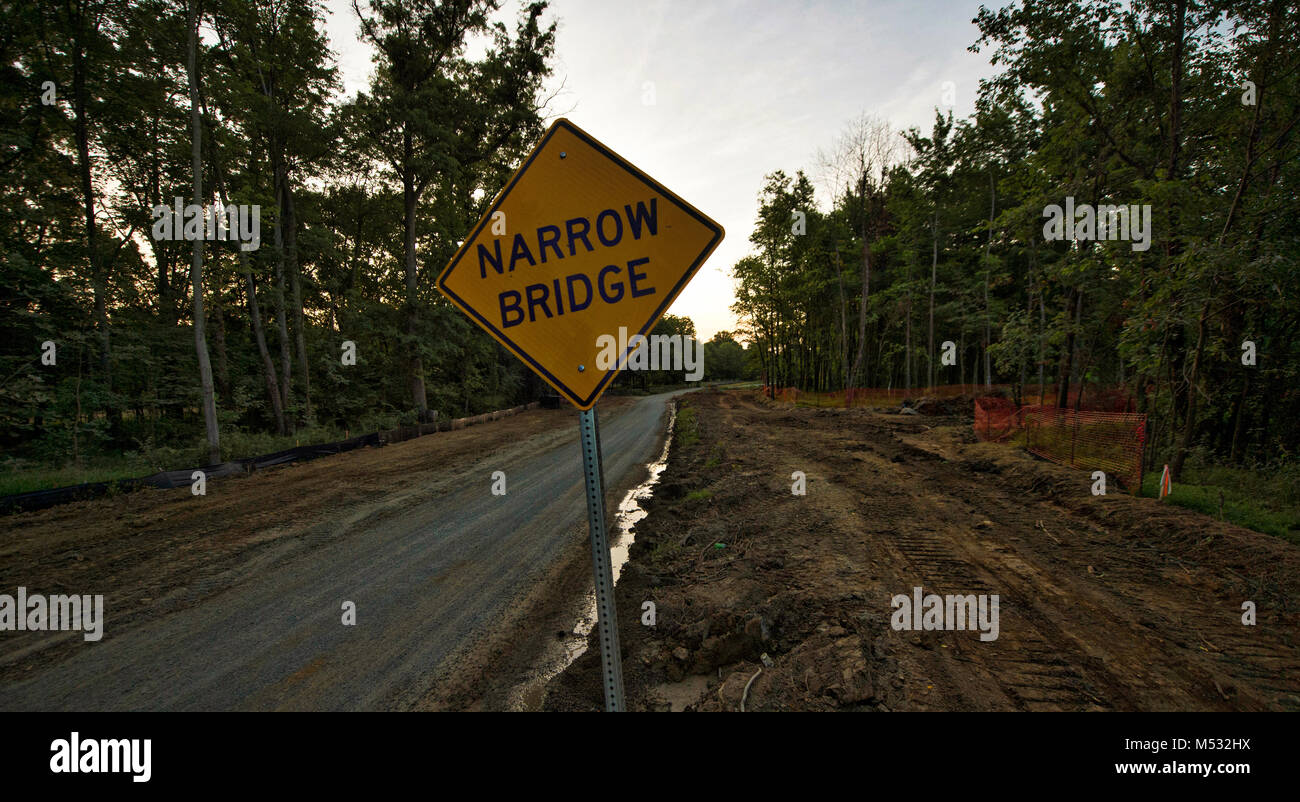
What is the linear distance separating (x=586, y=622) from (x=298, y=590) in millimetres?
3497

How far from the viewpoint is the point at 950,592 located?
430cm

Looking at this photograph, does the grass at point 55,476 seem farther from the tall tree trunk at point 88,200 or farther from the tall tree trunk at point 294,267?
the tall tree trunk at point 294,267

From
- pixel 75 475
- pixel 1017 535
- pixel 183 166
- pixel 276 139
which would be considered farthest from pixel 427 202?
pixel 1017 535

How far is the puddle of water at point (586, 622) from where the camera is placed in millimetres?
3285

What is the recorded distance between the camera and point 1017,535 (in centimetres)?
590

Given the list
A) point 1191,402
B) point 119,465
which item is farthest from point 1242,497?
point 119,465

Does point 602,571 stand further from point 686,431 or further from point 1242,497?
point 686,431

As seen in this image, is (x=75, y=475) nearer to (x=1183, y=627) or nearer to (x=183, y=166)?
(x=183, y=166)

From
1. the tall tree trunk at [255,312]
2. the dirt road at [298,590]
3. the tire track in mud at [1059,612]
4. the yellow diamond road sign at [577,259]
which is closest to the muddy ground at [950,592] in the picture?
the tire track in mud at [1059,612]

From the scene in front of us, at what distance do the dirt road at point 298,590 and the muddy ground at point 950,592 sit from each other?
115 cm

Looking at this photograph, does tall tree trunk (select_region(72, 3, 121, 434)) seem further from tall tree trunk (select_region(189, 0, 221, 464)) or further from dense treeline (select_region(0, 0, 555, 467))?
tall tree trunk (select_region(189, 0, 221, 464))

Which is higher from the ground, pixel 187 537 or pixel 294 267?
pixel 294 267

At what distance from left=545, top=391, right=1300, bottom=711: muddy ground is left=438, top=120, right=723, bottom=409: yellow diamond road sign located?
2557 mm
